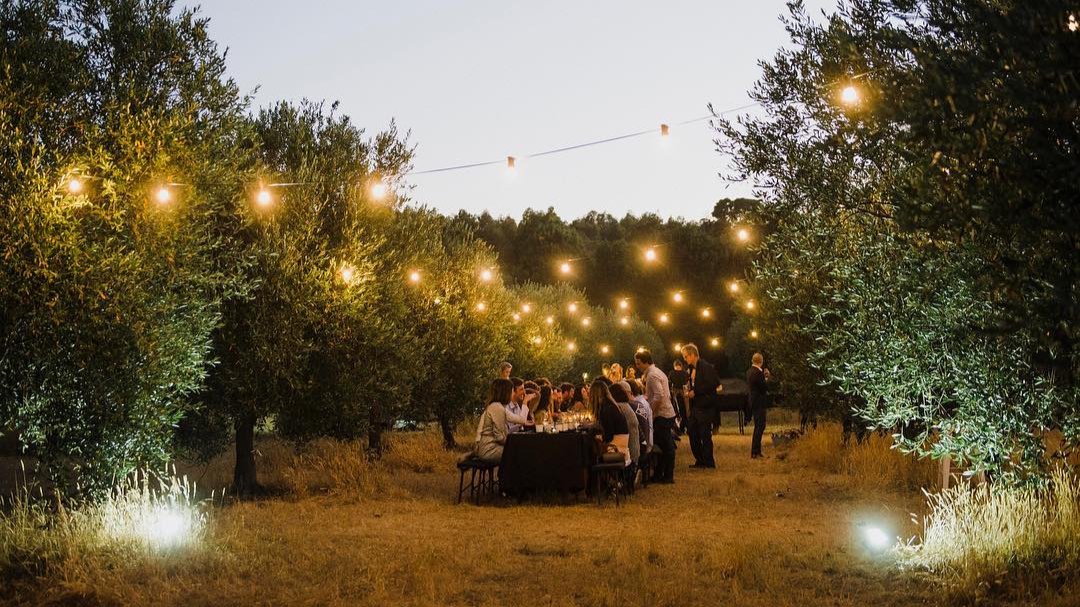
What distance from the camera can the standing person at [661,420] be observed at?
15.3m

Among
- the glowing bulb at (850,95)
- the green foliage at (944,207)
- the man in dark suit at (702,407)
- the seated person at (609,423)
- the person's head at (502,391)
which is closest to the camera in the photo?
the green foliage at (944,207)

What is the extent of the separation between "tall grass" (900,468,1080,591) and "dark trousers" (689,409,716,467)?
9388 mm

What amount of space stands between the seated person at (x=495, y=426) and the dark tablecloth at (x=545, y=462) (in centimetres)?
27

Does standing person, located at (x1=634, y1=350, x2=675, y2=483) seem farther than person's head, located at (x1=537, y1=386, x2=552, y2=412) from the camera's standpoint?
No

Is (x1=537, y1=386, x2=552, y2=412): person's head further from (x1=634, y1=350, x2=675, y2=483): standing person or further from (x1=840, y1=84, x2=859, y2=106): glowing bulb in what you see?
(x1=840, y1=84, x2=859, y2=106): glowing bulb

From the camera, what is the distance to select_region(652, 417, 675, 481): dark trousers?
15.3m

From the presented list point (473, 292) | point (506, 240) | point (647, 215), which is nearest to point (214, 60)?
point (473, 292)

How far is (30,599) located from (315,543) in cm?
272

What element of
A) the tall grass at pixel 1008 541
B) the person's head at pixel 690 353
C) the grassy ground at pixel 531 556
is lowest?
the grassy ground at pixel 531 556

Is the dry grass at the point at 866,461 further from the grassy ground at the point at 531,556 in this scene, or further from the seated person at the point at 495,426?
the seated person at the point at 495,426

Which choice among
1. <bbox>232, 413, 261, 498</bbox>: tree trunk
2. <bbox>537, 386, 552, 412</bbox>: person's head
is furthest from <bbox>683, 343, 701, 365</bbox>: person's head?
<bbox>232, 413, 261, 498</bbox>: tree trunk

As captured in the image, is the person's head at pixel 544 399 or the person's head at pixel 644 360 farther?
the person's head at pixel 644 360

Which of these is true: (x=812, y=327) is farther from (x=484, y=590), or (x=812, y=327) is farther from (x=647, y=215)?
(x=647, y=215)

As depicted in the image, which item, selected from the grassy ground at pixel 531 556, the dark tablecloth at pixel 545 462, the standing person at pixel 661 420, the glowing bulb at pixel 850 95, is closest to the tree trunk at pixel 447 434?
the standing person at pixel 661 420
